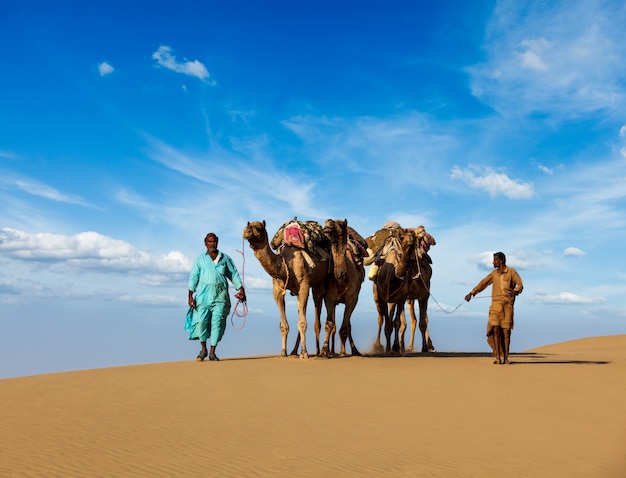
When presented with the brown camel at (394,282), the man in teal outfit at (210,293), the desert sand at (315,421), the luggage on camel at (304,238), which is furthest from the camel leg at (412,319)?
the man in teal outfit at (210,293)

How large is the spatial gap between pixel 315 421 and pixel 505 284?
6.53 metres

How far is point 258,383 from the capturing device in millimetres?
10039

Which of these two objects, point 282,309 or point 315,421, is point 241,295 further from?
point 315,421

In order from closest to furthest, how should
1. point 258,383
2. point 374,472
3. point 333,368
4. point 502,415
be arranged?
point 374,472
point 502,415
point 258,383
point 333,368

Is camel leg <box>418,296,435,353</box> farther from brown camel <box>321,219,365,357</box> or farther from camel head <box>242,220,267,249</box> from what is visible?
camel head <box>242,220,267,249</box>

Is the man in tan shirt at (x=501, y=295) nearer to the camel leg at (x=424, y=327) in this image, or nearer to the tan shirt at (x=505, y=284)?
the tan shirt at (x=505, y=284)

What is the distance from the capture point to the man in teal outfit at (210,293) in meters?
12.9

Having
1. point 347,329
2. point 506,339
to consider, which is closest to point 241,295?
point 347,329

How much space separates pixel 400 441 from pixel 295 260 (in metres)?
7.10

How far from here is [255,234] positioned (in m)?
12.7

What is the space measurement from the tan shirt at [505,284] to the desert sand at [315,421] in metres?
1.47

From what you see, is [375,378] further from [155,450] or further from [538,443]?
[155,450]

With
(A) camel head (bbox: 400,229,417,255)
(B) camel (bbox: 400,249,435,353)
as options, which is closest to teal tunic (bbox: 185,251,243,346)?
(A) camel head (bbox: 400,229,417,255)

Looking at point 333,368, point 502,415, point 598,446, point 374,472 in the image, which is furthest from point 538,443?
point 333,368
